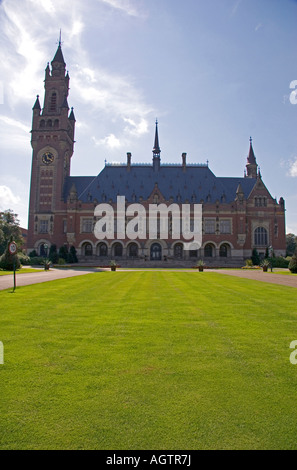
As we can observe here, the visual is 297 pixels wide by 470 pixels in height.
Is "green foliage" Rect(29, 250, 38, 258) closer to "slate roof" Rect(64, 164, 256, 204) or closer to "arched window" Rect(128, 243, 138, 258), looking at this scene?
"slate roof" Rect(64, 164, 256, 204)

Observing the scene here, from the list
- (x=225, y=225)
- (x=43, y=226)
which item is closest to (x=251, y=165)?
(x=225, y=225)

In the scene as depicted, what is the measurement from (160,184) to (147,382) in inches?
2424

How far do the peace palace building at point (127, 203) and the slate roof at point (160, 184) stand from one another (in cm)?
20

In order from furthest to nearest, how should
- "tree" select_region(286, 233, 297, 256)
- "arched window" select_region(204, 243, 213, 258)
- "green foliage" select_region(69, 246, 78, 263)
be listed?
"tree" select_region(286, 233, 297, 256), "arched window" select_region(204, 243, 213, 258), "green foliage" select_region(69, 246, 78, 263)

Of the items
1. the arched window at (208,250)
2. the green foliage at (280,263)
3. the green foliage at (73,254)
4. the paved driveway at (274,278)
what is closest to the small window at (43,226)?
the green foliage at (73,254)

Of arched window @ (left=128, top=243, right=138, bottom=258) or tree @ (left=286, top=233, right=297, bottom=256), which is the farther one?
tree @ (left=286, top=233, right=297, bottom=256)

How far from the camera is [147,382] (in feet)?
15.3

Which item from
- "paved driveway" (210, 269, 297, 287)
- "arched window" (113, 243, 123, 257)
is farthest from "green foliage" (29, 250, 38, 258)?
"paved driveway" (210, 269, 297, 287)

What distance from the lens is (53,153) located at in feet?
207

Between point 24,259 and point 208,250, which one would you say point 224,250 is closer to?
point 208,250

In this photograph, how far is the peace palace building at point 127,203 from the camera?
60.5 metres

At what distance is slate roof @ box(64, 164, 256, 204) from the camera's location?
208 feet

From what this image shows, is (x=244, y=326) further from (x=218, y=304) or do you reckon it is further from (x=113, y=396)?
(x=113, y=396)

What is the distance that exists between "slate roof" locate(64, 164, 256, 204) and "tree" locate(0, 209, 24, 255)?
44.8 ft
